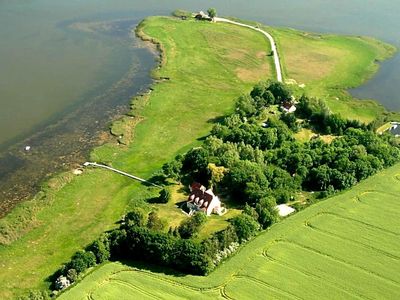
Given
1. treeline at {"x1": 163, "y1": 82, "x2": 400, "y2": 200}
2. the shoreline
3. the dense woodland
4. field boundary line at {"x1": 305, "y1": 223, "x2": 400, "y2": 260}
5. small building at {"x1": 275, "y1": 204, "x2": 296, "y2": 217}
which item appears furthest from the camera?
the shoreline

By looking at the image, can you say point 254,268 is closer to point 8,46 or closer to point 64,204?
point 64,204

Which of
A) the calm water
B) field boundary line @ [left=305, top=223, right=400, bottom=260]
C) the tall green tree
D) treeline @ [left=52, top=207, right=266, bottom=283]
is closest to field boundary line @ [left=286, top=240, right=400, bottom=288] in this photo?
field boundary line @ [left=305, top=223, right=400, bottom=260]

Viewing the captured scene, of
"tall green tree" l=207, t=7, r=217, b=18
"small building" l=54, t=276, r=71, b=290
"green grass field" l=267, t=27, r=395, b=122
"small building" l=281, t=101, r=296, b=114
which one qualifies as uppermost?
"tall green tree" l=207, t=7, r=217, b=18

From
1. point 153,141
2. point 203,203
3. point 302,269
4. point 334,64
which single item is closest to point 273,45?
point 334,64

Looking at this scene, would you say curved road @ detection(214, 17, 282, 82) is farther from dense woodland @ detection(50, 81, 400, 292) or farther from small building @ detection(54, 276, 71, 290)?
small building @ detection(54, 276, 71, 290)

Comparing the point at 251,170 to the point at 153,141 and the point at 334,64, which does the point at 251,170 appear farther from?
the point at 334,64

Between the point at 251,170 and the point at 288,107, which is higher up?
the point at 288,107
